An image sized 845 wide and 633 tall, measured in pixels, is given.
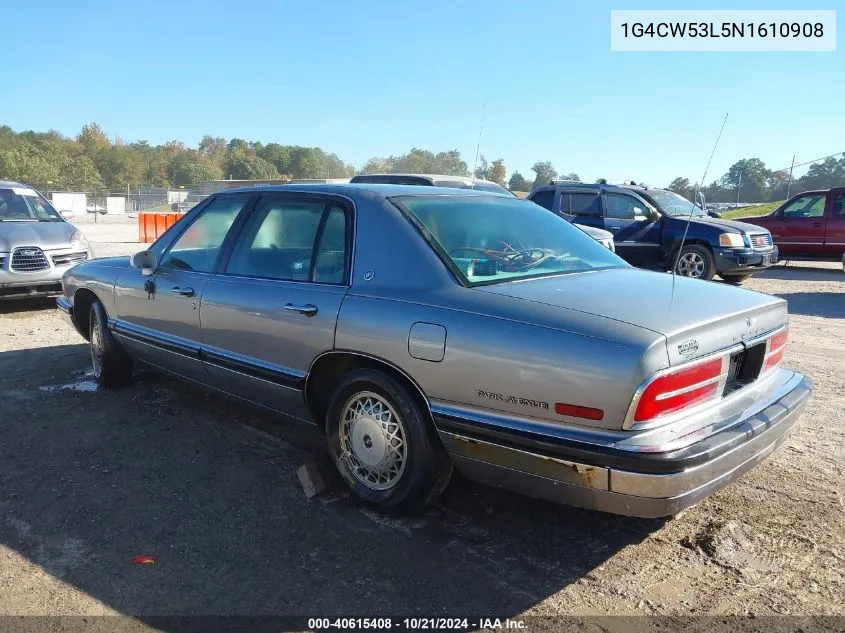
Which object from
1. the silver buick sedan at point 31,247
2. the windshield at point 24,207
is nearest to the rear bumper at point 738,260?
the silver buick sedan at point 31,247

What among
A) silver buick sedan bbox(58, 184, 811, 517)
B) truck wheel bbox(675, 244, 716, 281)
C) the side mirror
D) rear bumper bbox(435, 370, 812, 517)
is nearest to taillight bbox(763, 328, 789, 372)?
silver buick sedan bbox(58, 184, 811, 517)

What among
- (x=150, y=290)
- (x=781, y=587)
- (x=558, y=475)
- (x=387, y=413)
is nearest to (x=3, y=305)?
(x=150, y=290)

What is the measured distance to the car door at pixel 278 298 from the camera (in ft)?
11.6

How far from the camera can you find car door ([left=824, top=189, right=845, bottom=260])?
14203 millimetres

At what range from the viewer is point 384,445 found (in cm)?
327

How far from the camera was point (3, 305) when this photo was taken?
31.6 ft

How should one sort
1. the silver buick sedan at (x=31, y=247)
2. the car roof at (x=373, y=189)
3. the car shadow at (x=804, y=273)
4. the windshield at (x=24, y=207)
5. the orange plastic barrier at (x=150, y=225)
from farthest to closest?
the orange plastic barrier at (x=150, y=225)
the car shadow at (x=804, y=273)
the windshield at (x=24, y=207)
the silver buick sedan at (x=31, y=247)
the car roof at (x=373, y=189)

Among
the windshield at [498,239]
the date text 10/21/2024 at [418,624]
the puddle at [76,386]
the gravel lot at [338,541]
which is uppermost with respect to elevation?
the windshield at [498,239]

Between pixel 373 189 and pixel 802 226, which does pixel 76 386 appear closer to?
pixel 373 189

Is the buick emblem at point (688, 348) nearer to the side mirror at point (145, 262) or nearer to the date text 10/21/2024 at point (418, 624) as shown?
the date text 10/21/2024 at point (418, 624)

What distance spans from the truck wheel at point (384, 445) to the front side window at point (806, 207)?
1437 centimetres

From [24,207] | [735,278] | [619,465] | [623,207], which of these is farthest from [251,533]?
[735,278]

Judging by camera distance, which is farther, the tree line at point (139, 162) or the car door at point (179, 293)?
the tree line at point (139, 162)

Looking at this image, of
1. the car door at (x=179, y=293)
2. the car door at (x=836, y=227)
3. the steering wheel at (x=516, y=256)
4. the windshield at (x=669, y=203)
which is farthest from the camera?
the car door at (x=836, y=227)
